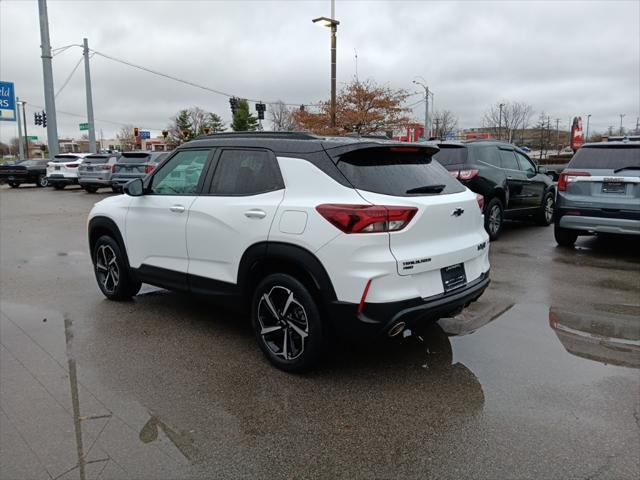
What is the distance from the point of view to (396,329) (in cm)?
356

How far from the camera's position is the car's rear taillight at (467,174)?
9156mm

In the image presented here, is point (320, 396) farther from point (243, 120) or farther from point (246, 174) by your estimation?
point (243, 120)

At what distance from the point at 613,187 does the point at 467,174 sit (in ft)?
7.42

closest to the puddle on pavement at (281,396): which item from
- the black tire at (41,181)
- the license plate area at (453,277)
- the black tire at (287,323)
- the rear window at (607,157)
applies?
the black tire at (287,323)

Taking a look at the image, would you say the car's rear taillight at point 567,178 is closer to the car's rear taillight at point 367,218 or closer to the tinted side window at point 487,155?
the tinted side window at point 487,155

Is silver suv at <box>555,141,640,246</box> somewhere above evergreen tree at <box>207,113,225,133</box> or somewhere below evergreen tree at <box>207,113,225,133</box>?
below

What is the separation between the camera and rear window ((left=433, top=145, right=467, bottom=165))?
30.6ft

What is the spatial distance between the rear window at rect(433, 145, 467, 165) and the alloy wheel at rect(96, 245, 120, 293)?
5822 millimetres

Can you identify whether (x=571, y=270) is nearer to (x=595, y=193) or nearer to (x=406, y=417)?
(x=595, y=193)

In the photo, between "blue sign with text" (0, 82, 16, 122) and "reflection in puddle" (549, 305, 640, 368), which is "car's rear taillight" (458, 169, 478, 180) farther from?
"blue sign with text" (0, 82, 16, 122)

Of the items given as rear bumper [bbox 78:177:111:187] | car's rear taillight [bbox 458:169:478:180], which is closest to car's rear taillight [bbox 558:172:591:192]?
car's rear taillight [bbox 458:169:478:180]

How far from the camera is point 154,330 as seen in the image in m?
5.00

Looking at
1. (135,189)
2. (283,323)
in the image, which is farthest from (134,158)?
(283,323)

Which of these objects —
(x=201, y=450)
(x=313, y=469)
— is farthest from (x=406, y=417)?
(x=201, y=450)
